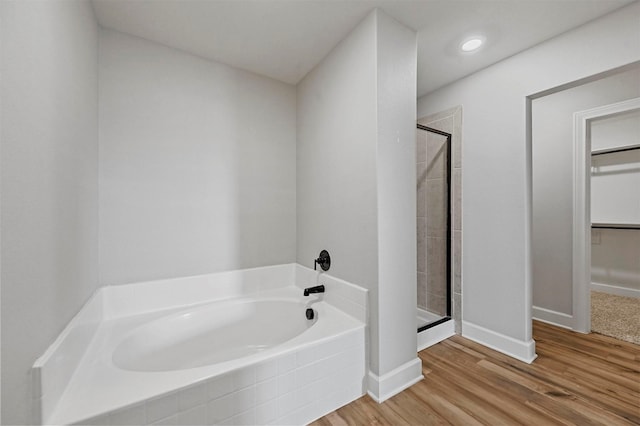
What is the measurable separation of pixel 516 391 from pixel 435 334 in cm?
68

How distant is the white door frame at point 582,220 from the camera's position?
2.36 meters

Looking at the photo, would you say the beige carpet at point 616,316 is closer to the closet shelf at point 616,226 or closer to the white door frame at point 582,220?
the white door frame at point 582,220

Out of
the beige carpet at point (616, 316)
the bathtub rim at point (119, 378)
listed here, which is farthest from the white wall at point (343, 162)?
the beige carpet at point (616, 316)

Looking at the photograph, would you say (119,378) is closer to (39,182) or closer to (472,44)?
(39,182)

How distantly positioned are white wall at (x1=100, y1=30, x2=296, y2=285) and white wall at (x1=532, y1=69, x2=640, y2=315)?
251cm

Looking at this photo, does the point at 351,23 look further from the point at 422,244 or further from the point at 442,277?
the point at 442,277

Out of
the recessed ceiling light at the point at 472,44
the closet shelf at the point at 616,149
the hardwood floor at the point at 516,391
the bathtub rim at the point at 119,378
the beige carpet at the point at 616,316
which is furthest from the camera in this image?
the closet shelf at the point at 616,149

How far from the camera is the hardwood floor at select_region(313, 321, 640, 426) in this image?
1393 mm

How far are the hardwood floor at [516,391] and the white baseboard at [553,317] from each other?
0.29m

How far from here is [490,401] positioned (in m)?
1.51

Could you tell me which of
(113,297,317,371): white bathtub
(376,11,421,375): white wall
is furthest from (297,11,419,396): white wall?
(113,297,317,371): white bathtub

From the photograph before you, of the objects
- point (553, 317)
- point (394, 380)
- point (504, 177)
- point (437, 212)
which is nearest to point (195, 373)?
point (394, 380)

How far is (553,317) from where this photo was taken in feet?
8.36

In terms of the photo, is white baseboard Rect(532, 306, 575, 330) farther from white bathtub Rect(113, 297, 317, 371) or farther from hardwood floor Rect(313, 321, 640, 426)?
white bathtub Rect(113, 297, 317, 371)
